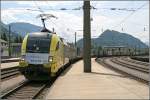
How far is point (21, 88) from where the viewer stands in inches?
850

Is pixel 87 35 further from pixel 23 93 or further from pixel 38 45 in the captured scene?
pixel 23 93

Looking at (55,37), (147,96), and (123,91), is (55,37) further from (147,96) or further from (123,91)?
(147,96)

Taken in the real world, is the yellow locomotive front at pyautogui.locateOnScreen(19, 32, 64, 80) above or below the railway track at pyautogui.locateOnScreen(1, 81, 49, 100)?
above

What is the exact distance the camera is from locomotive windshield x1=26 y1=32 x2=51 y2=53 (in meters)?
24.6

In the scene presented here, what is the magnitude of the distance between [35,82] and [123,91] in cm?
968

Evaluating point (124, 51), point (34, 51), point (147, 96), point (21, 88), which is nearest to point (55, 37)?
point (34, 51)

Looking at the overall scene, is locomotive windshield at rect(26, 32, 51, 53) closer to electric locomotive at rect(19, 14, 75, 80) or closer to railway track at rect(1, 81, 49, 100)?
electric locomotive at rect(19, 14, 75, 80)

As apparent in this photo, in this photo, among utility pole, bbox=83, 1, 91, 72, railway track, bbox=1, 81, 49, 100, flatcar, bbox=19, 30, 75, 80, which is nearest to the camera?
railway track, bbox=1, 81, 49, 100

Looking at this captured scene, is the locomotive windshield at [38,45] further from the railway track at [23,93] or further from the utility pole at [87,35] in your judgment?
the utility pole at [87,35]

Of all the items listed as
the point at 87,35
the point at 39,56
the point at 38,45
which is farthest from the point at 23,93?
the point at 87,35

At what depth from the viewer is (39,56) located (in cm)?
2411

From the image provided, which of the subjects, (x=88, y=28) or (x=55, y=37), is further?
(x=88, y=28)

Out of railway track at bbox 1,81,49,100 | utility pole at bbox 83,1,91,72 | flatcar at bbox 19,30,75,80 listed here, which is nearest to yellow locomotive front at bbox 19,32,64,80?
flatcar at bbox 19,30,75,80

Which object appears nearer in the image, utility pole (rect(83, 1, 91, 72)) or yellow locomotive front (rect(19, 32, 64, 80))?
yellow locomotive front (rect(19, 32, 64, 80))
